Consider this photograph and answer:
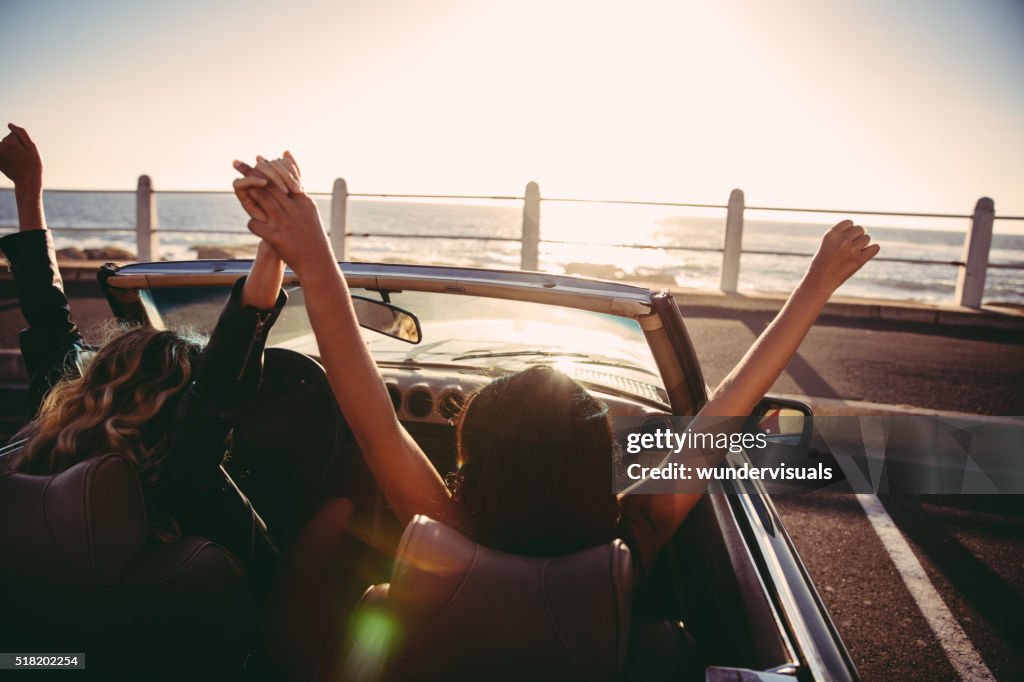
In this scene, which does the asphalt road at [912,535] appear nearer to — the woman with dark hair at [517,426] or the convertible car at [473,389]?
the convertible car at [473,389]

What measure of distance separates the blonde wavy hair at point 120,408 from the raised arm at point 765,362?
992 millimetres

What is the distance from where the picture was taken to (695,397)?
6.25 ft

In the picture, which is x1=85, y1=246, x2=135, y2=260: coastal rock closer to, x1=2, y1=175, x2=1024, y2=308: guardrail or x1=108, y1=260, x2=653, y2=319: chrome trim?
x1=2, y1=175, x2=1024, y2=308: guardrail

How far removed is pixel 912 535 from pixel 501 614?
3.54 metres

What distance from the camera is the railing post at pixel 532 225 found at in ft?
A: 33.1

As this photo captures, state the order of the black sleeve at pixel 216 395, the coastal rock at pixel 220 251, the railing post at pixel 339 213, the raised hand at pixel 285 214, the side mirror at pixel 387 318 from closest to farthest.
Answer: the raised hand at pixel 285 214, the black sleeve at pixel 216 395, the side mirror at pixel 387 318, the railing post at pixel 339 213, the coastal rock at pixel 220 251

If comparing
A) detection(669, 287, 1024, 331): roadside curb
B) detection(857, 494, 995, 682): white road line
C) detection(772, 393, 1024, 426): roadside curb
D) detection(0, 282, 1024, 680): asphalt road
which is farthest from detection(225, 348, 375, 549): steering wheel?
detection(669, 287, 1024, 331): roadside curb

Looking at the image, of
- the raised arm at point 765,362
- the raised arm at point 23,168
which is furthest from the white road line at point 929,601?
the raised arm at point 23,168

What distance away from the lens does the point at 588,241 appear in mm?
10070

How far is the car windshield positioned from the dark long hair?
0.97 m

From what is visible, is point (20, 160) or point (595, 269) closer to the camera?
point (20, 160)

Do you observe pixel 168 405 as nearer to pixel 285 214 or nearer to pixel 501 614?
pixel 285 214

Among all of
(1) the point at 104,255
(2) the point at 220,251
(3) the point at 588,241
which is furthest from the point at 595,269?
(2) the point at 220,251

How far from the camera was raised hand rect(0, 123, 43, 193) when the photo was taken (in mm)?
1738
